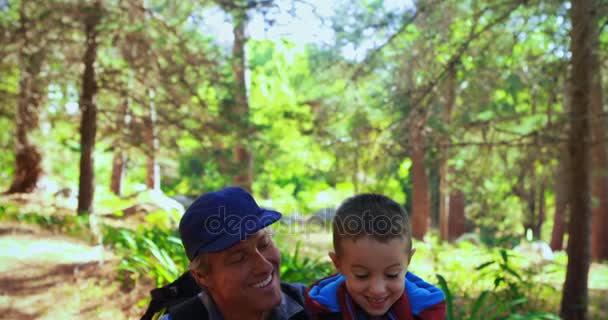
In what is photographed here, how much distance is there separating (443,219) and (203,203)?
47.2 ft

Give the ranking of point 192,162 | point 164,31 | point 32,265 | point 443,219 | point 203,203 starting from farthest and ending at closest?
point 192,162
point 443,219
point 164,31
point 32,265
point 203,203

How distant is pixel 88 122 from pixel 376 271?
311 inches

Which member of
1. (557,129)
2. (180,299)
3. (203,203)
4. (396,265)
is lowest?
(180,299)

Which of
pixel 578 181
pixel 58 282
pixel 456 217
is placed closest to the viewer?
pixel 58 282

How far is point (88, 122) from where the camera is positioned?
8.62 m

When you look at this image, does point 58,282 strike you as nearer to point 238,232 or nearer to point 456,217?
point 238,232

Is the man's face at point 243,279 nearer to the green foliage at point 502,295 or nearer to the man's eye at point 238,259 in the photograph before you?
the man's eye at point 238,259

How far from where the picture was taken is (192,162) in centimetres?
2898

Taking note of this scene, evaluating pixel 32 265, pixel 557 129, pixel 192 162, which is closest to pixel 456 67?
pixel 557 129

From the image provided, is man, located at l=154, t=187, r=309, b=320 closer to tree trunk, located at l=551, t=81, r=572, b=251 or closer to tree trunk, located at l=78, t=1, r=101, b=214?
tree trunk, located at l=551, t=81, r=572, b=251

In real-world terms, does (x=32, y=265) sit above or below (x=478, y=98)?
below

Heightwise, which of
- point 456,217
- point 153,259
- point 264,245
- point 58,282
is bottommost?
point 456,217

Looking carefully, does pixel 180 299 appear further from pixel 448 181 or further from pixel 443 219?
pixel 443 219

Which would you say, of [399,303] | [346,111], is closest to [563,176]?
[346,111]
